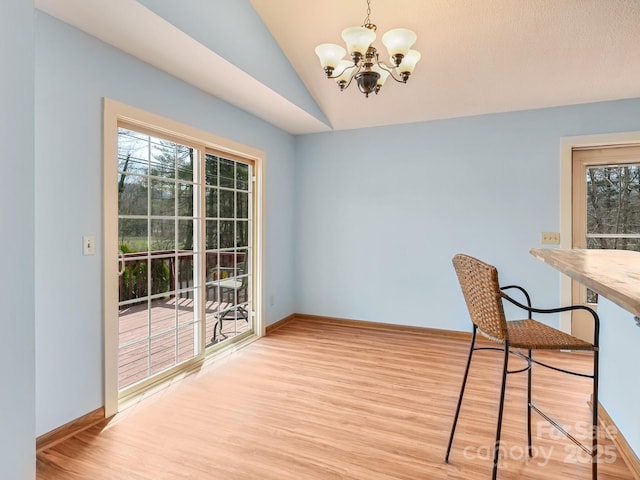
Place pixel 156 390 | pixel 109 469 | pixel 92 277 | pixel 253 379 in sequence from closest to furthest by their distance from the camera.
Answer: pixel 109 469 < pixel 92 277 < pixel 156 390 < pixel 253 379

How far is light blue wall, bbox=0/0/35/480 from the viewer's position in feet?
3.73

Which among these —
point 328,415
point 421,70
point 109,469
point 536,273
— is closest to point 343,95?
point 421,70

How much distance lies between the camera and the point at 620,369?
1.90 m

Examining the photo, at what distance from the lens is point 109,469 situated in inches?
69.9

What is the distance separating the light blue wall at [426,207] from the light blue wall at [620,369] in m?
1.49

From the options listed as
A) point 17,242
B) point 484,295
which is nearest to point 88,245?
point 17,242

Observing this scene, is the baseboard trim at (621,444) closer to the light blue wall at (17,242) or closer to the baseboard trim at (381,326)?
the baseboard trim at (381,326)

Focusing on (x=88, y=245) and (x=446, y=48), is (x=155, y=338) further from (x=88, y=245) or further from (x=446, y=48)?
(x=446, y=48)

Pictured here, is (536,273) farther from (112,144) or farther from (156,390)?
(112,144)

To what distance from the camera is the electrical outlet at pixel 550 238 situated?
3480 millimetres

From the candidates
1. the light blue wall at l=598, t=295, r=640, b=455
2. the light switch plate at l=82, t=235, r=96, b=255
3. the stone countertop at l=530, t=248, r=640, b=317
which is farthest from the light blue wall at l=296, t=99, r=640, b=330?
the light switch plate at l=82, t=235, r=96, b=255

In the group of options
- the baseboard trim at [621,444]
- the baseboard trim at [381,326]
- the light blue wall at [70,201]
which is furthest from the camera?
the baseboard trim at [381,326]

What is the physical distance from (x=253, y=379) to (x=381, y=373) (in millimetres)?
1039

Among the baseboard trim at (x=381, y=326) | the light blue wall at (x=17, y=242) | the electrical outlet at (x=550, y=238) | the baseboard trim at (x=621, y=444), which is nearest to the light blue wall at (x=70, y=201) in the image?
the light blue wall at (x=17, y=242)
